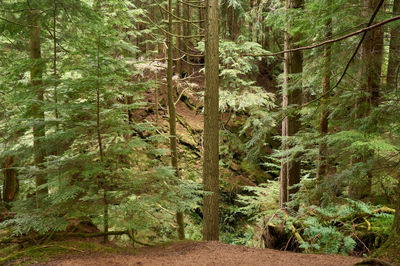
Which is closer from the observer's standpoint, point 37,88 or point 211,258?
point 211,258

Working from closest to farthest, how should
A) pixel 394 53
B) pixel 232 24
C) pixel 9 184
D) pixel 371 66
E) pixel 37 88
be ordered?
1. pixel 37 88
2. pixel 371 66
3. pixel 394 53
4. pixel 9 184
5. pixel 232 24

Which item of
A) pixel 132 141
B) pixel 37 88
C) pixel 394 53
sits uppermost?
pixel 394 53

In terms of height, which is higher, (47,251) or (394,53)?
(394,53)

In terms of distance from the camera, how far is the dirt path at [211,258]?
3537 millimetres

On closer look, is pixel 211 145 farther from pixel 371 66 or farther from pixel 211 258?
pixel 371 66

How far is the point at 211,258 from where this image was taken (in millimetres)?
3785

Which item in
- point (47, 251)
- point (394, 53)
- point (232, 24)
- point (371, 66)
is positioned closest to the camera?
point (47, 251)

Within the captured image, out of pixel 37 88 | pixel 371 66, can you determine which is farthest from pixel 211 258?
pixel 371 66

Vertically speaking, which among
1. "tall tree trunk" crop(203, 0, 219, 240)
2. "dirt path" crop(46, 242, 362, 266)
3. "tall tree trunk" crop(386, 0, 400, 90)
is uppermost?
"tall tree trunk" crop(386, 0, 400, 90)

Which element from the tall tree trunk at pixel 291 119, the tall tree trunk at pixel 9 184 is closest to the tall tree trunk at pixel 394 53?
the tall tree trunk at pixel 291 119

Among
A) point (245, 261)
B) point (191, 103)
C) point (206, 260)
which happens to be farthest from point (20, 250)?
point (191, 103)

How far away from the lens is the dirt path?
3537 mm

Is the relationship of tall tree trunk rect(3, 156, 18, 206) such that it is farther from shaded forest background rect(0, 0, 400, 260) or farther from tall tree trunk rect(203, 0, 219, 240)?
tall tree trunk rect(203, 0, 219, 240)

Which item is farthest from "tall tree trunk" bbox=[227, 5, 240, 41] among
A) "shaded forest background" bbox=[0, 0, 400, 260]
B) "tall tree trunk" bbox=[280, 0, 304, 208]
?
"shaded forest background" bbox=[0, 0, 400, 260]
